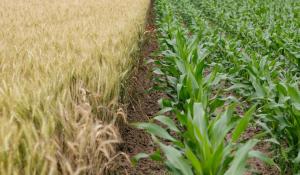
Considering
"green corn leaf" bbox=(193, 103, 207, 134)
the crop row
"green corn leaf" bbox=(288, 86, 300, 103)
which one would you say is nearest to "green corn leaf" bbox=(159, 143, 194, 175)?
the crop row

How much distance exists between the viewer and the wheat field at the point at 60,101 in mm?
1267

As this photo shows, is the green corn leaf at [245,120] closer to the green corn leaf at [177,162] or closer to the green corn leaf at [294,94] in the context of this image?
the green corn leaf at [177,162]

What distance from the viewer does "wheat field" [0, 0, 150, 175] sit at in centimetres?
127

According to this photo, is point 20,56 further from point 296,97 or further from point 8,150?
point 296,97

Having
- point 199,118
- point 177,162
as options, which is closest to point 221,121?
point 199,118

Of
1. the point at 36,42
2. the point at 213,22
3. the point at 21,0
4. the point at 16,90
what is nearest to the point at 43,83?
the point at 16,90

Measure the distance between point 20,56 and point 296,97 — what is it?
1.81 meters

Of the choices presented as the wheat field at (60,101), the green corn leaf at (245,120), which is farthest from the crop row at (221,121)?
the wheat field at (60,101)

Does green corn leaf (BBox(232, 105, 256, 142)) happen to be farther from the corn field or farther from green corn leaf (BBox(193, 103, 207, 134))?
green corn leaf (BBox(193, 103, 207, 134))

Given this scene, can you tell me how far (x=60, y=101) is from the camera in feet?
5.54

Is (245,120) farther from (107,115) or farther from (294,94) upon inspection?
(294,94)

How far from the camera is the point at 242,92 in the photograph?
3.68 metres

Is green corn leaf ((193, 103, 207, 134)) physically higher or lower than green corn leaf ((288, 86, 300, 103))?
higher

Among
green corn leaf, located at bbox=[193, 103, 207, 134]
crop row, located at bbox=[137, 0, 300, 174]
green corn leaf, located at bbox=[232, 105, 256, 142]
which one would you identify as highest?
green corn leaf, located at bbox=[232, 105, 256, 142]
